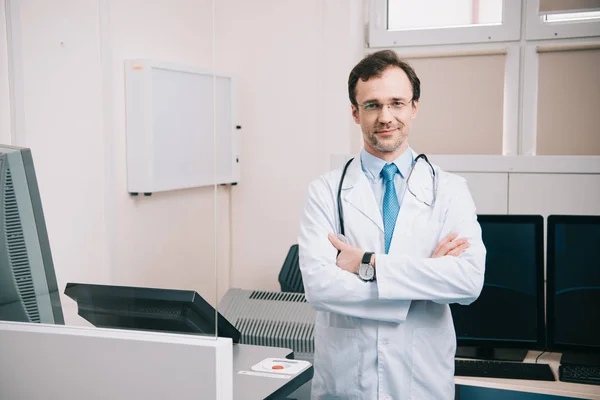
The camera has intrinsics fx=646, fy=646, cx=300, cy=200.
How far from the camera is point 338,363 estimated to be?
1.53 metres

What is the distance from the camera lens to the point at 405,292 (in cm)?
146

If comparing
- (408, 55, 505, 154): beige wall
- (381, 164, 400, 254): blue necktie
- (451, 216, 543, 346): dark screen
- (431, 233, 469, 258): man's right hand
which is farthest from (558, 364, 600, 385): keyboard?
(408, 55, 505, 154): beige wall

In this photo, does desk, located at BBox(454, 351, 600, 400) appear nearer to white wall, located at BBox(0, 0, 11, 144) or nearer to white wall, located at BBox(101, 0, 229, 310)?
white wall, located at BBox(101, 0, 229, 310)

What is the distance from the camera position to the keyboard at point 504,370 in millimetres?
1772

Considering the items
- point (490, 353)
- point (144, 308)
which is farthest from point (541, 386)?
point (144, 308)

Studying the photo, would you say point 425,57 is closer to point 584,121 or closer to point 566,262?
point 584,121

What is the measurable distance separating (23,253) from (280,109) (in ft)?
7.52

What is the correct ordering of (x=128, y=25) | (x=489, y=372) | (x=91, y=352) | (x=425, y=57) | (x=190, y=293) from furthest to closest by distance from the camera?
(x=425, y=57) < (x=489, y=372) < (x=128, y=25) < (x=190, y=293) < (x=91, y=352)

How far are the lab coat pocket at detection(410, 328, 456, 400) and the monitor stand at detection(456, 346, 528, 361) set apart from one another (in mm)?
417

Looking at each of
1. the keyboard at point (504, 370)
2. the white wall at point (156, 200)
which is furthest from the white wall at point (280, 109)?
the white wall at point (156, 200)

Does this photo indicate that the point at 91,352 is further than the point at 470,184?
No

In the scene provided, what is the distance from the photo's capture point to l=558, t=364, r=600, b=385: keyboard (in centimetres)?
173

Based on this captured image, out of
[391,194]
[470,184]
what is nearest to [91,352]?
[391,194]

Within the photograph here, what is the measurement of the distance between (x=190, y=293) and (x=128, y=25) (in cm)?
60
